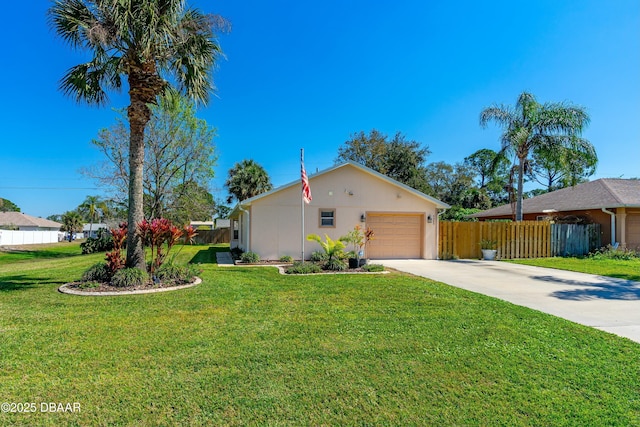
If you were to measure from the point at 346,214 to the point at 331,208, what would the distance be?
2.30ft

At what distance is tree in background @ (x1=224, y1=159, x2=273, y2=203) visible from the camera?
105 feet

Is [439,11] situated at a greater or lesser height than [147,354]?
greater

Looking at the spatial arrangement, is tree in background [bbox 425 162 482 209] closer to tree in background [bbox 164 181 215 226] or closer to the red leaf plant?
tree in background [bbox 164 181 215 226]

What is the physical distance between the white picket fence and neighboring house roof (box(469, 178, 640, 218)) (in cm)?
4436

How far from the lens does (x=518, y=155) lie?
54.0ft

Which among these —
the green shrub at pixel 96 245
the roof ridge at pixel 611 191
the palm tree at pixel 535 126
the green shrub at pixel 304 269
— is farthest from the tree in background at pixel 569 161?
the green shrub at pixel 96 245

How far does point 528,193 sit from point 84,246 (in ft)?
170

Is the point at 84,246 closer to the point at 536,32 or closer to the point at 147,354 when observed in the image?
the point at 147,354

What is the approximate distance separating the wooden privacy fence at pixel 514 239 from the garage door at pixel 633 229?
4.65 ft

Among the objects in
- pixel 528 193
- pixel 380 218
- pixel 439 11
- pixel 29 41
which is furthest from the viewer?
pixel 528 193

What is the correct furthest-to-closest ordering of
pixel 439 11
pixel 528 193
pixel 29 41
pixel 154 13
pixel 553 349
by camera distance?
1. pixel 528 193
2. pixel 29 41
3. pixel 439 11
4. pixel 154 13
5. pixel 553 349

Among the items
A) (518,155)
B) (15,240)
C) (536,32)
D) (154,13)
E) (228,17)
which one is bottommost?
(15,240)

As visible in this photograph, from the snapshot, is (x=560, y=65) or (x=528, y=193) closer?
(x=560, y=65)

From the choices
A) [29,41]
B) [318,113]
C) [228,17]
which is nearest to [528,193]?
[318,113]
